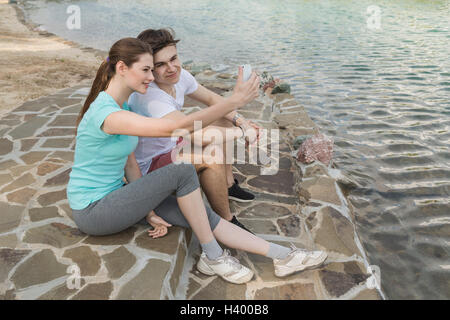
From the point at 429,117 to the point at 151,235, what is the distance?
21.0 feet

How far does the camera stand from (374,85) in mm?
9047

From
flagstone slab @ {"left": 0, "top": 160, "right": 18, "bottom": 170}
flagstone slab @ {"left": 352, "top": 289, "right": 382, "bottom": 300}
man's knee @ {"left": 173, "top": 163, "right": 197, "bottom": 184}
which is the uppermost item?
man's knee @ {"left": 173, "top": 163, "right": 197, "bottom": 184}

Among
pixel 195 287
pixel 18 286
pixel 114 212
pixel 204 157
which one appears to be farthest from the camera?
pixel 204 157

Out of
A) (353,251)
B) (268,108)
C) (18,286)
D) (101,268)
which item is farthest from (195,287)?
(268,108)

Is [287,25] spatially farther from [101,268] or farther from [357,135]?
[101,268]

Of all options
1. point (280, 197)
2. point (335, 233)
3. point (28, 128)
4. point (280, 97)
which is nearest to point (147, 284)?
point (335, 233)

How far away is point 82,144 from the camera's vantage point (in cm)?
251

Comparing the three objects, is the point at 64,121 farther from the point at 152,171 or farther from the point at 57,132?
the point at 152,171

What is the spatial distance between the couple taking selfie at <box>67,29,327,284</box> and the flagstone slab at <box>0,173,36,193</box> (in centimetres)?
133

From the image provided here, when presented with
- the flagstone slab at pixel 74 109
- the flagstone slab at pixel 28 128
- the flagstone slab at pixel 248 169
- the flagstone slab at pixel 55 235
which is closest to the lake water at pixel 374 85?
the flagstone slab at pixel 248 169

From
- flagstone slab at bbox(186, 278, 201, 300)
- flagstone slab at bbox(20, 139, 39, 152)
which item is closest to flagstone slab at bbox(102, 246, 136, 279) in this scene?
flagstone slab at bbox(186, 278, 201, 300)

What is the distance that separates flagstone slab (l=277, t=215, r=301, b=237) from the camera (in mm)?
3439

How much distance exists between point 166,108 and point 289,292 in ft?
5.60

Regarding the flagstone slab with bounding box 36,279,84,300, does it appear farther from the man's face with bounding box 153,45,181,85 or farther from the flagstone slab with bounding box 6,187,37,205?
the man's face with bounding box 153,45,181,85
